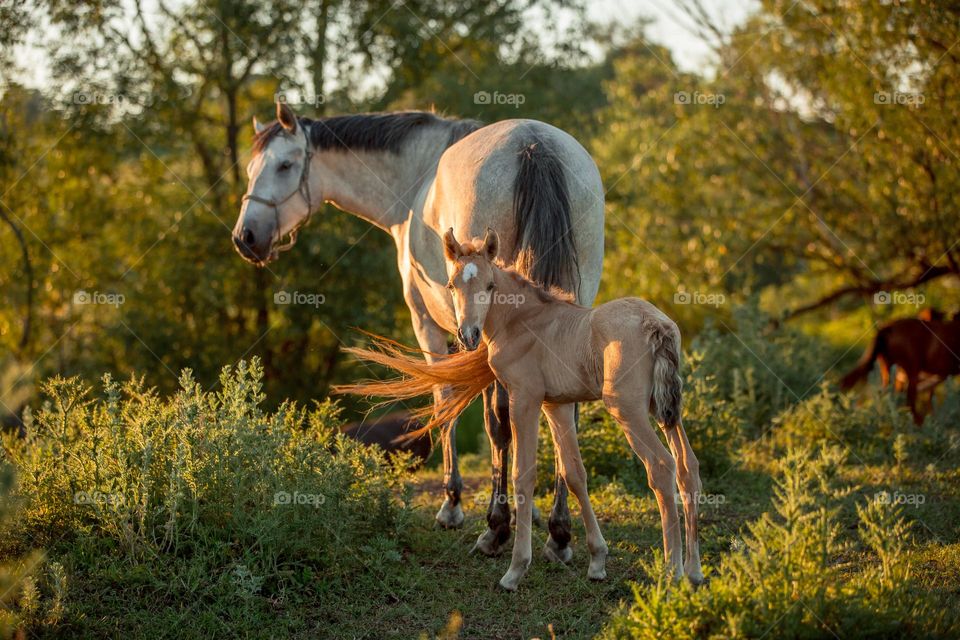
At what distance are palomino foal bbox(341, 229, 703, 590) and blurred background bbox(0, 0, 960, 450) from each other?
22.8ft

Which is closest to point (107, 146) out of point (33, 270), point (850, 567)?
point (33, 270)

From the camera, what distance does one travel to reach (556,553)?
5801 millimetres

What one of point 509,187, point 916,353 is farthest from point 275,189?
point 916,353

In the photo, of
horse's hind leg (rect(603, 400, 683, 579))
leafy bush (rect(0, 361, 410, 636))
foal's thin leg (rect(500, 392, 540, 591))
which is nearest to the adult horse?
foal's thin leg (rect(500, 392, 540, 591))

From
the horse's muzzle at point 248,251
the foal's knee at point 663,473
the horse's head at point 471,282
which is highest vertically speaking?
the horse's muzzle at point 248,251

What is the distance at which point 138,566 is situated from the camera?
4910 millimetres

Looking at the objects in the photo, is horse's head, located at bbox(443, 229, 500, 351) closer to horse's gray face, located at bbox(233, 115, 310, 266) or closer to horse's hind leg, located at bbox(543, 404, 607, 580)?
horse's hind leg, located at bbox(543, 404, 607, 580)

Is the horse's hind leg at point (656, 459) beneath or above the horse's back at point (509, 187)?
beneath

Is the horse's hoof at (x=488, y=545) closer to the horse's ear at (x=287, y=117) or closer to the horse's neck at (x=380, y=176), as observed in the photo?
the horse's neck at (x=380, y=176)

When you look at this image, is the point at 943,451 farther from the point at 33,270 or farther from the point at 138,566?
the point at 33,270

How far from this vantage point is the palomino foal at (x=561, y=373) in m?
4.77

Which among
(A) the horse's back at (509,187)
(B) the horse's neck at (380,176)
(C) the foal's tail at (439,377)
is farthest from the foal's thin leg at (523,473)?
(B) the horse's neck at (380,176)

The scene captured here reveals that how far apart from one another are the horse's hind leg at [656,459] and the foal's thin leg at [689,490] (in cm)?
6

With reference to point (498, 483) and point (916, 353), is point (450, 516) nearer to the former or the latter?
point (498, 483)
